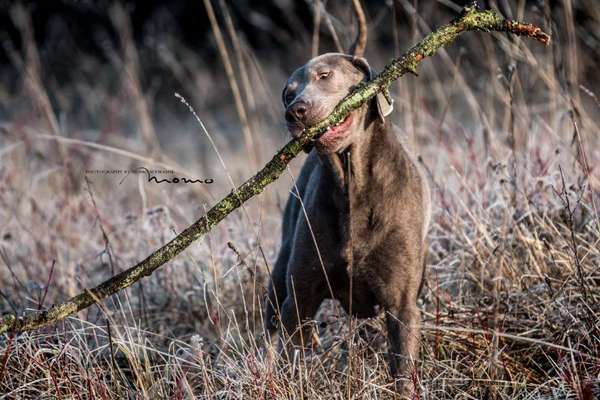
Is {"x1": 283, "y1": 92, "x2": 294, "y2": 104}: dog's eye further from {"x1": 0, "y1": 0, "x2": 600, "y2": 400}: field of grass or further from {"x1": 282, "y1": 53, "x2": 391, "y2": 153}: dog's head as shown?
{"x1": 0, "y1": 0, "x2": 600, "y2": 400}: field of grass

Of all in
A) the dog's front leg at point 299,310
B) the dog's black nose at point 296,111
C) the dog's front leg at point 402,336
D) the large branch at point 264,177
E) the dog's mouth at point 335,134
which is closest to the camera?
the large branch at point 264,177

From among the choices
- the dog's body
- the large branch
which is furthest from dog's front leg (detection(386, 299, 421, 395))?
the large branch

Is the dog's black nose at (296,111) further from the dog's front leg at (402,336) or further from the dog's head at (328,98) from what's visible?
the dog's front leg at (402,336)

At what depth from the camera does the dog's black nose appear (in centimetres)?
303

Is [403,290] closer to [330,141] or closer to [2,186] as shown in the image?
[330,141]

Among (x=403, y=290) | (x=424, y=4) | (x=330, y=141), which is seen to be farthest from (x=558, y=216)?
(x=424, y=4)

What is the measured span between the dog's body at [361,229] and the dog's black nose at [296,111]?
0.78 ft

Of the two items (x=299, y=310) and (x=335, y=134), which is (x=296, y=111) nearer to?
(x=335, y=134)

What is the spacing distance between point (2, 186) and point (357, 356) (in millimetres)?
2863

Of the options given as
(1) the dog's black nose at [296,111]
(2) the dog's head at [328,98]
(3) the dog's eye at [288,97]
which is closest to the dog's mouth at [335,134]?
(2) the dog's head at [328,98]

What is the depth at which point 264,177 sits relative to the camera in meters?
2.86

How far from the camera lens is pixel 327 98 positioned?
3.22 m

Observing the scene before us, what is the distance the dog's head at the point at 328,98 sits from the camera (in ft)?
10.0

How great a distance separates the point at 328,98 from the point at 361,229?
55 centimetres
